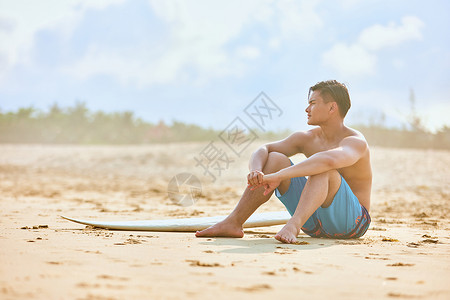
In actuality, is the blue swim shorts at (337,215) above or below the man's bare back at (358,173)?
below

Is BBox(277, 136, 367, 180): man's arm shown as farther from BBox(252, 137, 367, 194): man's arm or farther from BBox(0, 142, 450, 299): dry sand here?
BBox(0, 142, 450, 299): dry sand

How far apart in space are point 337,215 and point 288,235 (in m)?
0.34

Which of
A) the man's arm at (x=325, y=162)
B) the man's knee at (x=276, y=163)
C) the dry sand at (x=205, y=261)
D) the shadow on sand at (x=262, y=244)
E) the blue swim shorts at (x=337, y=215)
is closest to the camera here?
the dry sand at (x=205, y=261)

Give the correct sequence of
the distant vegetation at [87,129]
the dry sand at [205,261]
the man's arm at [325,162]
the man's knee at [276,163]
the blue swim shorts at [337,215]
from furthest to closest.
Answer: the distant vegetation at [87,129] < the man's knee at [276,163] < the blue swim shorts at [337,215] < the man's arm at [325,162] < the dry sand at [205,261]

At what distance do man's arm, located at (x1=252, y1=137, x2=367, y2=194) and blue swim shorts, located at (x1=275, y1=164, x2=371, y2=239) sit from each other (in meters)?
0.14

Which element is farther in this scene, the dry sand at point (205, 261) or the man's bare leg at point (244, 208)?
the man's bare leg at point (244, 208)

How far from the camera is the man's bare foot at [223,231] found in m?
3.06

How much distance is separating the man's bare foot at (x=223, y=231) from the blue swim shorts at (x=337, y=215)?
13.4 inches

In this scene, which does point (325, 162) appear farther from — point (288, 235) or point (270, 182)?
point (288, 235)

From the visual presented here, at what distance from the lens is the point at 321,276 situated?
200 centimetres

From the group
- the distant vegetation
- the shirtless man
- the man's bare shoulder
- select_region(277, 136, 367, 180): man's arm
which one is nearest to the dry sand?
the shirtless man

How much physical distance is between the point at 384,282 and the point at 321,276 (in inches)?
9.3

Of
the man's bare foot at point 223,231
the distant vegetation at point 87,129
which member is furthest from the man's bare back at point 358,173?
the distant vegetation at point 87,129

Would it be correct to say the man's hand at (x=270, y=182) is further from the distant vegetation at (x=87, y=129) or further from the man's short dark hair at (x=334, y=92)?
the distant vegetation at (x=87, y=129)
